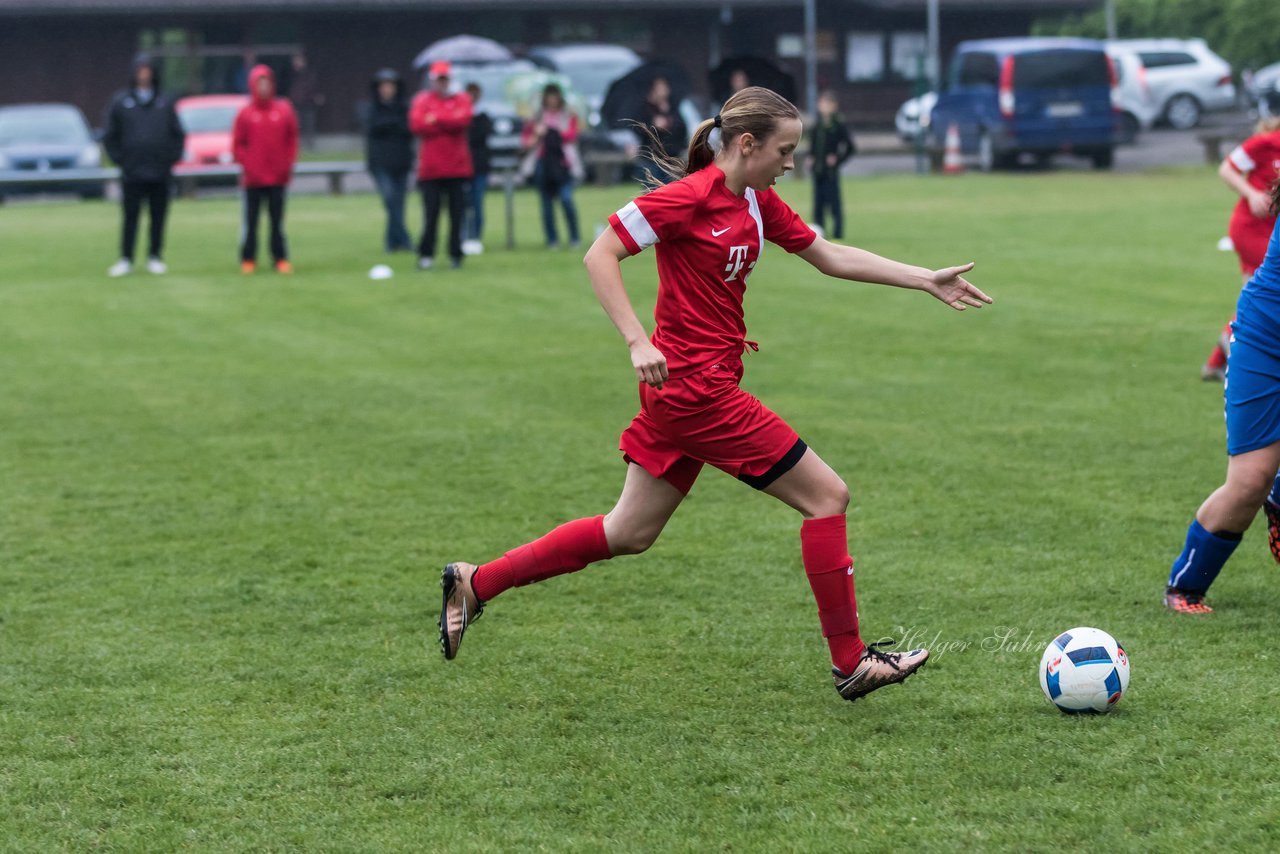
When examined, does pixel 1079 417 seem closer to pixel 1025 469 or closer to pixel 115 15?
pixel 1025 469

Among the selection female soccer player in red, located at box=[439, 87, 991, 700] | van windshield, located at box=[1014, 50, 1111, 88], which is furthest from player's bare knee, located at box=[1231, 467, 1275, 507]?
van windshield, located at box=[1014, 50, 1111, 88]

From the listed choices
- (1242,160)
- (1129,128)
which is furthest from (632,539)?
(1129,128)

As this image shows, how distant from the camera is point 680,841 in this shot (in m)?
4.01

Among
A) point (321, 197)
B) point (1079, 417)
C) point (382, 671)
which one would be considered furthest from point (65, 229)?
point (382, 671)


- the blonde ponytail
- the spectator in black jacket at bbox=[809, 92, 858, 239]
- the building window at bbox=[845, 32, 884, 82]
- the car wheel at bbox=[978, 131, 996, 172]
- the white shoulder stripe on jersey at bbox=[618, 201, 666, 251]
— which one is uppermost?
the building window at bbox=[845, 32, 884, 82]

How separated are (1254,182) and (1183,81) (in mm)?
33794

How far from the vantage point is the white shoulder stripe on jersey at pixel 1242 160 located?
9289 millimetres

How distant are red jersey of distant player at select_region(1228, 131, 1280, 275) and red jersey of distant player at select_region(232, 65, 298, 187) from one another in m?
10.5

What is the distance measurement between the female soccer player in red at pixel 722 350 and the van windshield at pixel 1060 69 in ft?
88.8

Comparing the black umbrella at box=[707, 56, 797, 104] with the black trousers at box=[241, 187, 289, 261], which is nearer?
the black trousers at box=[241, 187, 289, 261]

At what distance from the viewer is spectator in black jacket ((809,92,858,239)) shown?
1986 centimetres

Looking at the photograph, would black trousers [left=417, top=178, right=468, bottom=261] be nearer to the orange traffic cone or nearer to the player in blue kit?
the player in blue kit

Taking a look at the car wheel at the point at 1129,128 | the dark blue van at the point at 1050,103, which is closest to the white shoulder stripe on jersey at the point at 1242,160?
the dark blue van at the point at 1050,103

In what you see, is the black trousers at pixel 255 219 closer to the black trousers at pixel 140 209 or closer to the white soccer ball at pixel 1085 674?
the black trousers at pixel 140 209
